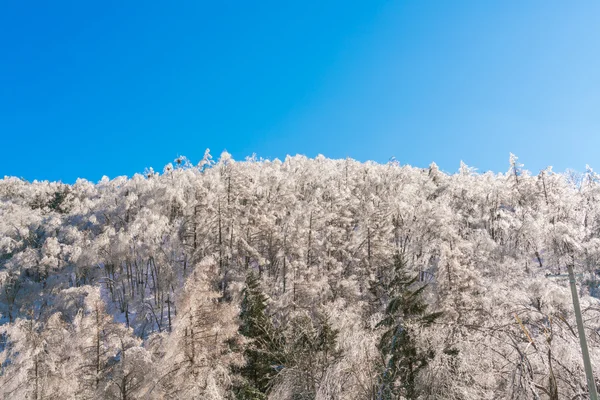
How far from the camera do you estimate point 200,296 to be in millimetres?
15734

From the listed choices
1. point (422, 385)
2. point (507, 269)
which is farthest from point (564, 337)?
point (507, 269)

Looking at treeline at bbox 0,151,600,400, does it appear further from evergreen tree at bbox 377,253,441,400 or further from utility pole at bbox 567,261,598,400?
utility pole at bbox 567,261,598,400

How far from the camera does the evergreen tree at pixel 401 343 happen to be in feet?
35.7

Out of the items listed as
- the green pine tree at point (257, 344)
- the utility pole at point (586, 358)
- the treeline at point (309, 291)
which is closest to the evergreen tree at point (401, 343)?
the treeline at point (309, 291)

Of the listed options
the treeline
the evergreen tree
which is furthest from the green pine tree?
the evergreen tree

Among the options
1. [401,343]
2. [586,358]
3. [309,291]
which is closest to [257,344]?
[309,291]

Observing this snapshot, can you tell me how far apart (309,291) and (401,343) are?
552 inches

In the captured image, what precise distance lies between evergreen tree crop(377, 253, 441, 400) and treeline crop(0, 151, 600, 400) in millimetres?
72

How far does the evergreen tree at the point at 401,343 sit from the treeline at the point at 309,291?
0.24ft

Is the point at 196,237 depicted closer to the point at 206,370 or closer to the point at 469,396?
the point at 206,370

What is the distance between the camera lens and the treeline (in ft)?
31.8

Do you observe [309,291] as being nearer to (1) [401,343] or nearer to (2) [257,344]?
(2) [257,344]

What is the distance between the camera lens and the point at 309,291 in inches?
1041

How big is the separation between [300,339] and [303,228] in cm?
1462
